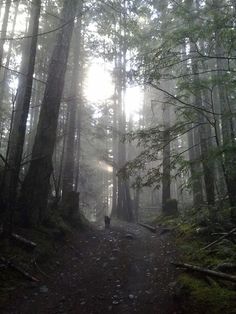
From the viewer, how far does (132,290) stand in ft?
21.6

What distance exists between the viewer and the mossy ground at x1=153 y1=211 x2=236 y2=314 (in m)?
5.03

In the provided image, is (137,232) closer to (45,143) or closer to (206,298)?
(45,143)

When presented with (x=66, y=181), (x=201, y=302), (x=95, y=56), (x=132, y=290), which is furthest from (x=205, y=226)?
(x=95, y=56)

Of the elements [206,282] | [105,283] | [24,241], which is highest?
[24,241]

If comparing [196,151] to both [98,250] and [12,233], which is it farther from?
[12,233]

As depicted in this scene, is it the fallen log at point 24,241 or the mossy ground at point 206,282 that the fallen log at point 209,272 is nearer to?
the mossy ground at point 206,282

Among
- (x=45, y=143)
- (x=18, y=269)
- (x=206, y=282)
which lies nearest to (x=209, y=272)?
(x=206, y=282)

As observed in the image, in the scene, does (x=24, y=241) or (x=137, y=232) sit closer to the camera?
(x=24, y=241)

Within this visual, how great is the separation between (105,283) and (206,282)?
2.34 meters

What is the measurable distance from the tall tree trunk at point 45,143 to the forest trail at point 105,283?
1634 millimetres

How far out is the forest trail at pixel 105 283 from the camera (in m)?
5.79

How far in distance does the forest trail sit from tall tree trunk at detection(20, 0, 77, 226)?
163 centimetres

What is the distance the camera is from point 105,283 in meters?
7.02

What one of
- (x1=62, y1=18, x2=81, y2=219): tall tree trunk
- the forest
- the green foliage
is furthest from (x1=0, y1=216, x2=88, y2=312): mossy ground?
the green foliage
